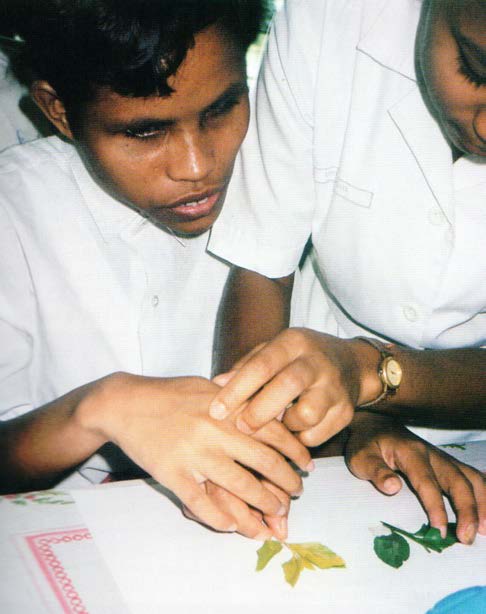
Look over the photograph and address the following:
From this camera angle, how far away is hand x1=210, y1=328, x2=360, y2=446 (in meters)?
0.50

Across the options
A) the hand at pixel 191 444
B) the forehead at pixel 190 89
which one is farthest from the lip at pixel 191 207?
the hand at pixel 191 444

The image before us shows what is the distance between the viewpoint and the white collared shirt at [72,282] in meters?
0.65

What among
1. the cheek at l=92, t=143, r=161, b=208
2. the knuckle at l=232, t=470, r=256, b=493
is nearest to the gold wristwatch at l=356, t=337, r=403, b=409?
the knuckle at l=232, t=470, r=256, b=493

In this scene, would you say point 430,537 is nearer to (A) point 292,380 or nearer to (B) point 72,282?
(A) point 292,380

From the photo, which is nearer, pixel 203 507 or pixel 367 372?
pixel 203 507

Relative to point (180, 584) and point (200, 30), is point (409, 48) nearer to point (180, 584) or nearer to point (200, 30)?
point (200, 30)

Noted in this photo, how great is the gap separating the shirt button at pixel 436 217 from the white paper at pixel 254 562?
12.3 inches

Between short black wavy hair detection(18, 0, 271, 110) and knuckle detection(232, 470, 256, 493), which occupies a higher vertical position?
short black wavy hair detection(18, 0, 271, 110)

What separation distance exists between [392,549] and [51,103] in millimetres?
563

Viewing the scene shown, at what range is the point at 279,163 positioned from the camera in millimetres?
683

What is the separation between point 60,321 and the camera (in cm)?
70

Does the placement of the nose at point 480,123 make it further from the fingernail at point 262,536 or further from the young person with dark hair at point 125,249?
the fingernail at point 262,536

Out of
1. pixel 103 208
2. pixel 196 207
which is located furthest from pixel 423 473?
pixel 103 208

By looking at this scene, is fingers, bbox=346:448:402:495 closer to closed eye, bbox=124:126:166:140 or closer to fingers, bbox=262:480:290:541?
fingers, bbox=262:480:290:541
